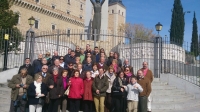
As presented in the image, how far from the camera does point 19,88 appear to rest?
241 inches

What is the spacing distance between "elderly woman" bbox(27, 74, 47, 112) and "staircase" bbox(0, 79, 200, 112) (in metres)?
2.00

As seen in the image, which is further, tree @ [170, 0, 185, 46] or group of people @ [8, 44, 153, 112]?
tree @ [170, 0, 185, 46]

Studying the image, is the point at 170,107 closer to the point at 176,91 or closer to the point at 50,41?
the point at 176,91

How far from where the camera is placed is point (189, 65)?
12.1 meters

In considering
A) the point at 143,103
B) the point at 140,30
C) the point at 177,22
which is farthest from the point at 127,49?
the point at 140,30

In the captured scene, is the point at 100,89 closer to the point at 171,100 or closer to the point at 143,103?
the point at 143,103

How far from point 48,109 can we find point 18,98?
0.95 m

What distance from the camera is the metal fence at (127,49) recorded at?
37.3 ft

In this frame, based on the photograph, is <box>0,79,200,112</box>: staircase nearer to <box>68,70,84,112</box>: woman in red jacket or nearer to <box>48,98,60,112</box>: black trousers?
<box>48,98,60,112</box>: black trousers

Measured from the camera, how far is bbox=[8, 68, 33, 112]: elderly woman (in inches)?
239

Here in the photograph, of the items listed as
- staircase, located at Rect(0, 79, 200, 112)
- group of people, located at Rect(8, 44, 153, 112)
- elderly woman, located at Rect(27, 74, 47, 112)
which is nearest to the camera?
elderly woman, located at Rect(27, 74, 47, 112)

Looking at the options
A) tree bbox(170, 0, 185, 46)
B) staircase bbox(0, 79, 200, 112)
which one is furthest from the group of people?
tree bbox(170, 0, 185, 46)

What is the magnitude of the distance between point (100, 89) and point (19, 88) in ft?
7.98

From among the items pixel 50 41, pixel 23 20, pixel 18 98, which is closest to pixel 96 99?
pixel 18 98
